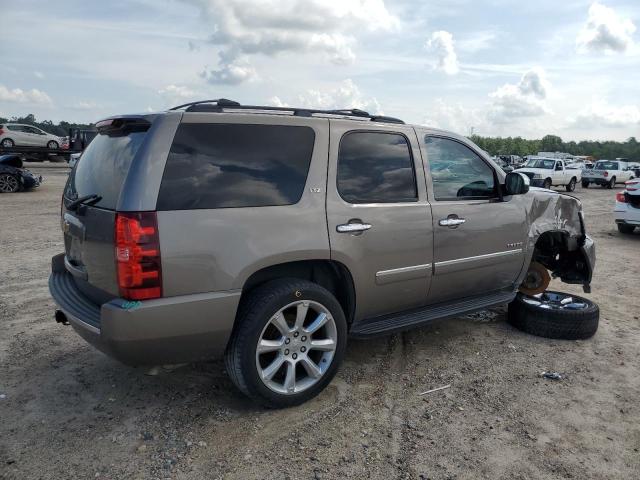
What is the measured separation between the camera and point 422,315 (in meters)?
4.10

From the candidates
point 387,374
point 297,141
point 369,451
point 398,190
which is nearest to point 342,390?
point 387,374

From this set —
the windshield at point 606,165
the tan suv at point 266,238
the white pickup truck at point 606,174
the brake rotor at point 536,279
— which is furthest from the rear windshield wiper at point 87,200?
the windshield at point 606,165

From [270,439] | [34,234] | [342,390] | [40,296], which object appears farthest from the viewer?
[34,234]

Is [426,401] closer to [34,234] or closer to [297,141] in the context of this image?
[297,141]

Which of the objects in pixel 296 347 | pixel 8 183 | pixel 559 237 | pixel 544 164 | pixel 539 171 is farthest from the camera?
pixel 544 164

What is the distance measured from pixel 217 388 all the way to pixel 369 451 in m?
1.25

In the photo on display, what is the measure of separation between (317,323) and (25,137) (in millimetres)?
29777

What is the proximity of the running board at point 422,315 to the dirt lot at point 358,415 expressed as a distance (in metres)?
0.39

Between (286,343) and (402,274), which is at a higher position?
(402,274)

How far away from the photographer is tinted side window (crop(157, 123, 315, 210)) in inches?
117

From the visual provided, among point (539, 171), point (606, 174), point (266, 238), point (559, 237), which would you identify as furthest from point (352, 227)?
point (606, 174)

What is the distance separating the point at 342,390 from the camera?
371 cm

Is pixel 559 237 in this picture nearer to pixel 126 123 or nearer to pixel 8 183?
pixel 126 123

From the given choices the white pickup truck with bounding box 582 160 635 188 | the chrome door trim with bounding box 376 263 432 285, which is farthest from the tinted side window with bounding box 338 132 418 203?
the white pickup truck with bounding box 582 160 635 188
